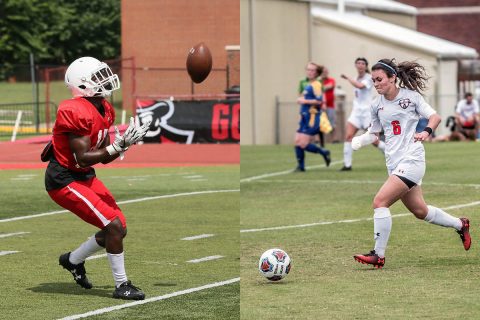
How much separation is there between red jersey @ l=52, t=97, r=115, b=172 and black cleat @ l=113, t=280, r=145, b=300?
3.12 ft

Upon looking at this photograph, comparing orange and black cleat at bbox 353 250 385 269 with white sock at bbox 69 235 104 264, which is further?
orange and black cleat at bbox 353 250 385 269

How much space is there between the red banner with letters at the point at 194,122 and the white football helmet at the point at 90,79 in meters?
→ 21.9

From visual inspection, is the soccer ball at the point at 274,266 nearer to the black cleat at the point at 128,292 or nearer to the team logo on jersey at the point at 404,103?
the black cleat at the point at 128,292

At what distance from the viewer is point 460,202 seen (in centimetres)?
1513

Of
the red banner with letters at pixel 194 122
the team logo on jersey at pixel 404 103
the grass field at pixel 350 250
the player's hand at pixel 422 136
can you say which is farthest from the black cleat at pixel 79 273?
the red banner with letters at pixel 194 122

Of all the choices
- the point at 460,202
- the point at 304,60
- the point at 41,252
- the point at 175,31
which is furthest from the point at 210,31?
the point at 41,252

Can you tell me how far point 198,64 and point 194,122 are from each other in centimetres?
2043

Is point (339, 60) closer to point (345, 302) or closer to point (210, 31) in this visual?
point (210, 31)

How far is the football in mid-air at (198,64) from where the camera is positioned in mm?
10766

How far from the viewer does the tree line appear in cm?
6425

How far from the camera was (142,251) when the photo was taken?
11.7 meters

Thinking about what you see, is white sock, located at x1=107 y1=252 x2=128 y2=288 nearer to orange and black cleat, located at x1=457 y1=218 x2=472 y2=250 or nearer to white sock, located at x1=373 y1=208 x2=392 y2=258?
white sock, located at x1=373 y1=208 x2=392 y2=258

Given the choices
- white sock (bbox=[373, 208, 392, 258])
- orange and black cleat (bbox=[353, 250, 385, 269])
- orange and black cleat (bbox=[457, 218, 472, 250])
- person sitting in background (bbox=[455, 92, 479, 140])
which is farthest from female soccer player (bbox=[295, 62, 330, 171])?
person sitting in background (bbox=[455, 92, 479, 140])

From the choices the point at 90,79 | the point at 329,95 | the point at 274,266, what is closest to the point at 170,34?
the point at 329,95
